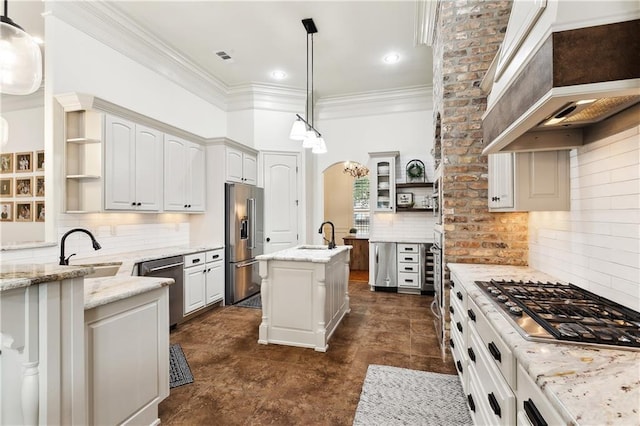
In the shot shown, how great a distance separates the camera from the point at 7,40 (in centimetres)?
147

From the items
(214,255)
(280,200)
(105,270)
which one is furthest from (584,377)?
(280,200)

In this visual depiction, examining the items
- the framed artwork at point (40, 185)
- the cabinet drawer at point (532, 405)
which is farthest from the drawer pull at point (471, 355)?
the framed artwork at point (40, 185)

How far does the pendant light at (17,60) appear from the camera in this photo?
147 cm

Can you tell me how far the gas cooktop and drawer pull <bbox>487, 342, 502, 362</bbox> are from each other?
0.15 m

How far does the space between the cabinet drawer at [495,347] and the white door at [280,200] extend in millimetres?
4269

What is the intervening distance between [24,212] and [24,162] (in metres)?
0.56

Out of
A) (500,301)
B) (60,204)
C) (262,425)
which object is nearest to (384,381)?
(262,425)

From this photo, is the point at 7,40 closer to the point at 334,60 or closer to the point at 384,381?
the point at 384,381

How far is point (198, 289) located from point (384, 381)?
2714 mm

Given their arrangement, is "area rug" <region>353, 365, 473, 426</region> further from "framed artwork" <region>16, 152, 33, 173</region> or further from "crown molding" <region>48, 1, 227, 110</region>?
"crown molding" <region>48, 1, 227, 110</region>

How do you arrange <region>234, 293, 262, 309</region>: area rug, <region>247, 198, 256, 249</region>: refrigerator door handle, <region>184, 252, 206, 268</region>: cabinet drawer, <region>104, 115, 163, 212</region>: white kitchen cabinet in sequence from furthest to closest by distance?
1. <region>247, 198, 256, 249</region>: refrigerator door handle
2. <region>234, 293, 262, 309</region>: area rug
3. <region>184, 252, 206, 268</region>: cabinet drawer
4. <region>104, 115, 163, 212</region>: white kitchen cabinet

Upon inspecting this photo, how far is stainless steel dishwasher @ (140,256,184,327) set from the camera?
3.53 metres

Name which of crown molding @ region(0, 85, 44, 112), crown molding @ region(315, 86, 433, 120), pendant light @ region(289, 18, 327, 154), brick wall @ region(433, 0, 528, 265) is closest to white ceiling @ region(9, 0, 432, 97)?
pendant light @ region(289, 18, 327, 154)

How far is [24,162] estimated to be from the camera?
138 inches
